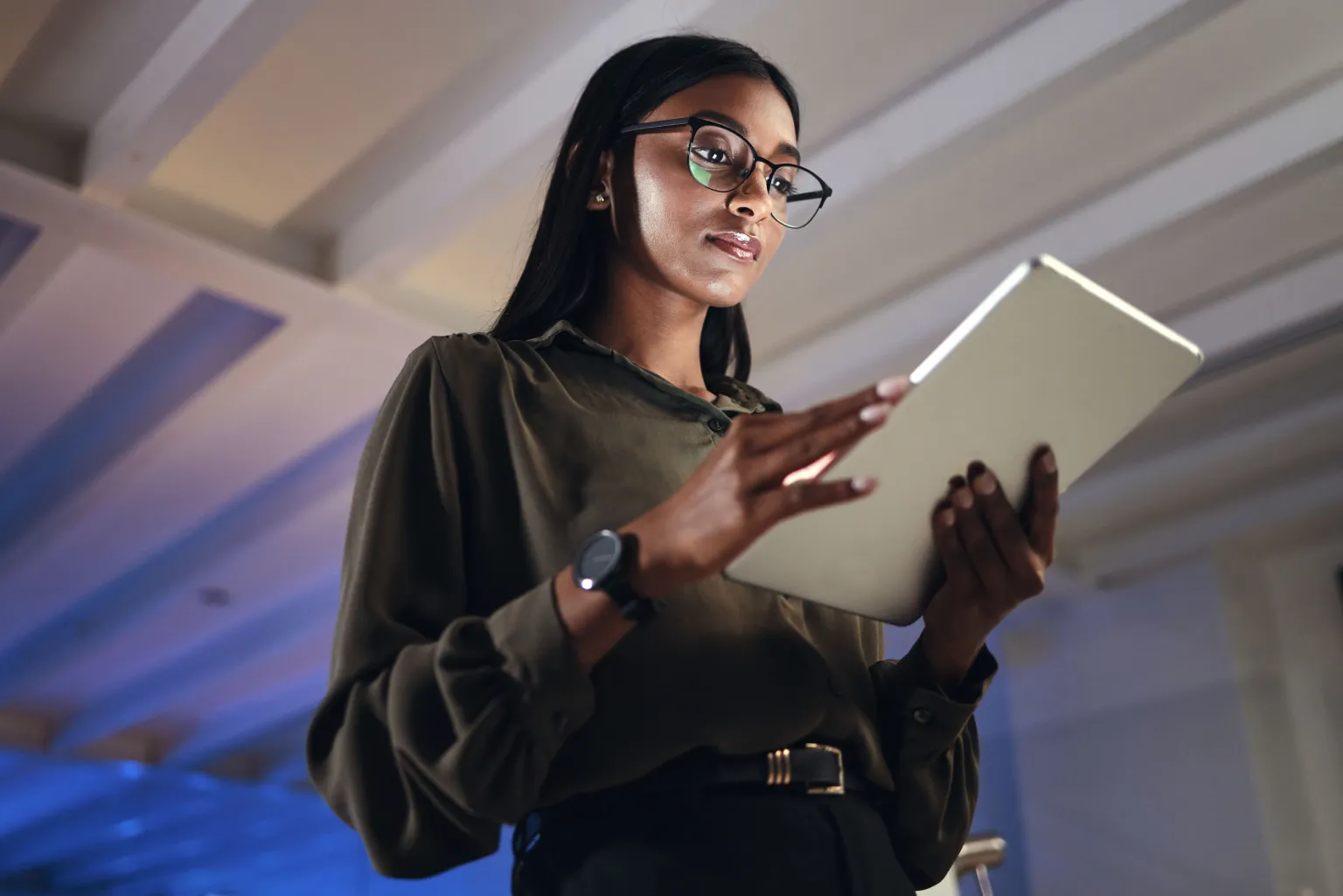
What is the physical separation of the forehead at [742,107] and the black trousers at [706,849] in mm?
527

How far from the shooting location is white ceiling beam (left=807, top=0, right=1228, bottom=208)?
2.61 metres

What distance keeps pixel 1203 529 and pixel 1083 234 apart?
6.40 ft

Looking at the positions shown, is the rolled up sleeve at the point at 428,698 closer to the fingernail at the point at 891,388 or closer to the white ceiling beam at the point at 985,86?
the fingernail at the point at 891,388

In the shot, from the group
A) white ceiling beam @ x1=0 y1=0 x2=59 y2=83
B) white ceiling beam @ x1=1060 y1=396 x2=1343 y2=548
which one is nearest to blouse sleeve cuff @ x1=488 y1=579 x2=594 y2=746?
white ceiling beam @ x1=0 y1=0 x2=59 y2=83

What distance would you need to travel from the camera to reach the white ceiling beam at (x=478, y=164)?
8.79 feet

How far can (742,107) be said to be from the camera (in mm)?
1042

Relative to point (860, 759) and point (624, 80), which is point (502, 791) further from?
point (624, 80)

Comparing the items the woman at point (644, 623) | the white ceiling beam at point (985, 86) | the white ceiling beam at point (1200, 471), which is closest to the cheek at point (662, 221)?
the woman at point (644, 623)

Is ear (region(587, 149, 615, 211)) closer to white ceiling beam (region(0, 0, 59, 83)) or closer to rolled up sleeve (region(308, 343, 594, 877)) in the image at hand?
rolled up sleeve (region(308, 343, 594, 877))

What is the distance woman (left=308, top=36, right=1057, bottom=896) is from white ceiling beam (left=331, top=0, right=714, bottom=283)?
1.73 m

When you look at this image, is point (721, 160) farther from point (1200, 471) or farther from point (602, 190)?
point (1200, 471)

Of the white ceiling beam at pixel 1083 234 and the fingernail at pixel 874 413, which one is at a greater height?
the white ceiling beam at pixel 1083 234

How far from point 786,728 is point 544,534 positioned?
0.61 feet

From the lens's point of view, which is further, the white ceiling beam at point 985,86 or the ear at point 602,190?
the white ceiling beam at point 985,86
